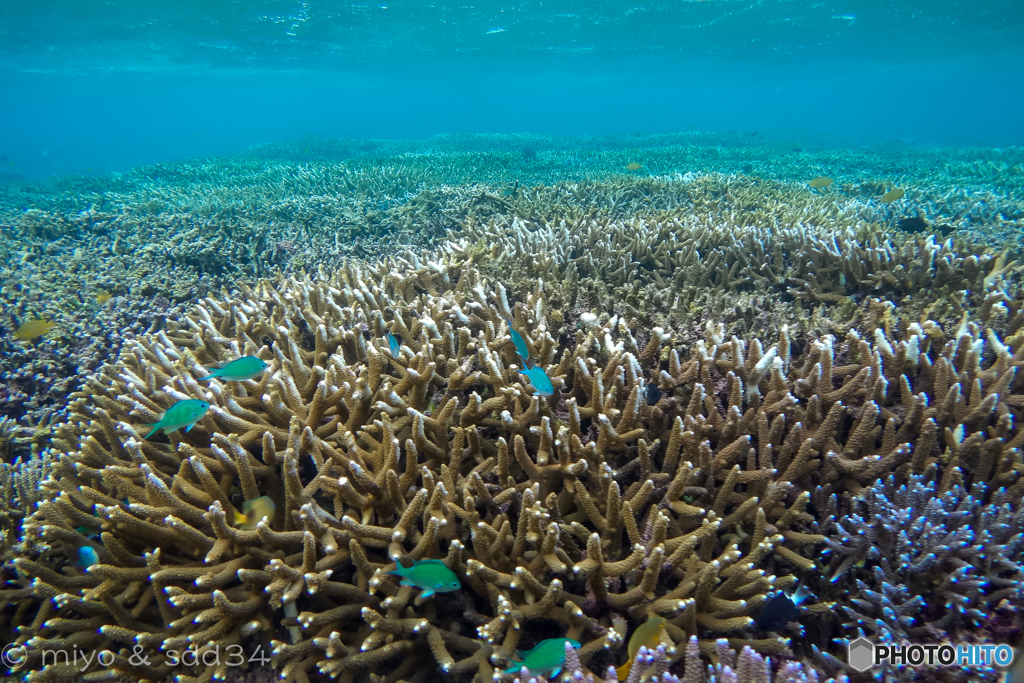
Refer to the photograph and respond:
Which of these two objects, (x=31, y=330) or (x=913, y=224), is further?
(x=913, y=224)

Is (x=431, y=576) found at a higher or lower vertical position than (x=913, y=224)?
lower

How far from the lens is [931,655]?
1991 millimetres

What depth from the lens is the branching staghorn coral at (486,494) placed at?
7.23 ft

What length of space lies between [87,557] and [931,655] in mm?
4275

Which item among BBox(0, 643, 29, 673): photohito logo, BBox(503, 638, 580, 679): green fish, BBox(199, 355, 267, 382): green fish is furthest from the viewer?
BBox(199, 355, 267, 382): green fish

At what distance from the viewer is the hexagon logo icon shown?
204cm

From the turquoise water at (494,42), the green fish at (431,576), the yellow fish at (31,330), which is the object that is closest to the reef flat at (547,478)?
the green fish at (431,576)

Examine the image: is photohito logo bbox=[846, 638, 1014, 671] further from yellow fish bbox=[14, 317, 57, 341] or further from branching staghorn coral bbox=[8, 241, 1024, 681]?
yellow fish bbox=[14, 317, 57, 341]

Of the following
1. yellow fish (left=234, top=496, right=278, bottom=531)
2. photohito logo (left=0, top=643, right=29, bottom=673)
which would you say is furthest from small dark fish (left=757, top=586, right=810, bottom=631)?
photohito logo (left=0, top=643, right=29, bottom=673)

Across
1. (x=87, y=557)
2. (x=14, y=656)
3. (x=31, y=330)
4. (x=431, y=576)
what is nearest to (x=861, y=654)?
(x=431, y=576)

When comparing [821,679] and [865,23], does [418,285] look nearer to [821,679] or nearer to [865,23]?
[821,679]

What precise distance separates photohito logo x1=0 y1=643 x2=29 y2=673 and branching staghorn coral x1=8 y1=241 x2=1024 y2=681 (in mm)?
81

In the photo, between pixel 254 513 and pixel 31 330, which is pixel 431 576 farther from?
pixel 31 330

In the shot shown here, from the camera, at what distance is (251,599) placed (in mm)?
2275
